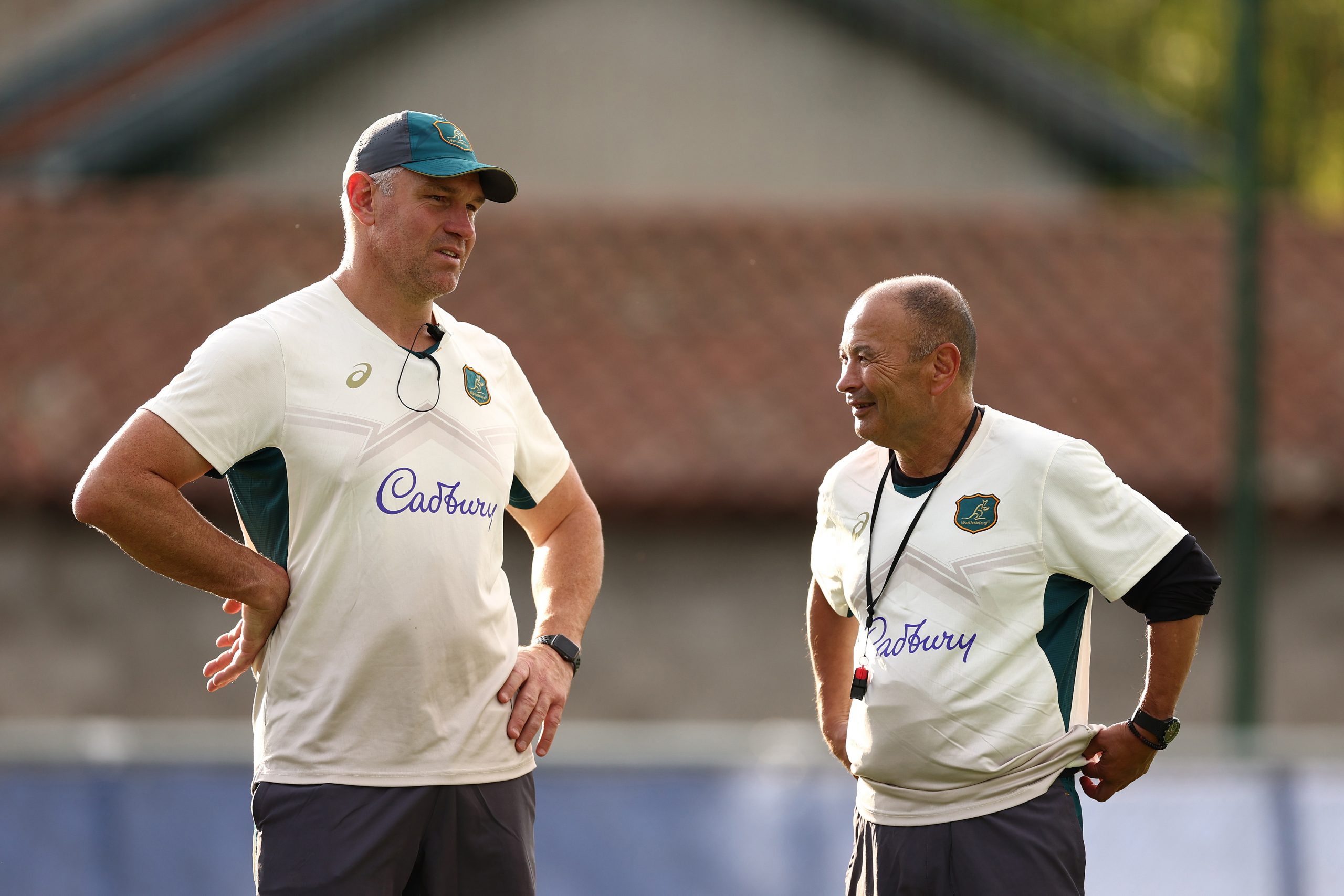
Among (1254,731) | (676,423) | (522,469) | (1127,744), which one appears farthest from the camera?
(676,423)

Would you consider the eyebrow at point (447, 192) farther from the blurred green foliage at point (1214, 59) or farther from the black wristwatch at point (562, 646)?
the blurred green foliage at point (1214, 59)

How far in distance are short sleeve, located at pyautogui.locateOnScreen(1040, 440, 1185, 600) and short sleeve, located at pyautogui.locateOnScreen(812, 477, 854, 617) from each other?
0.47 metres

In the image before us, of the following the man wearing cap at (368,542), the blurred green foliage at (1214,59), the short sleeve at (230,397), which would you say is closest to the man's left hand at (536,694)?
the man wearing cap at (368,542)

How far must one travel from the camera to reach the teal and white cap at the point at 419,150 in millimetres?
3320

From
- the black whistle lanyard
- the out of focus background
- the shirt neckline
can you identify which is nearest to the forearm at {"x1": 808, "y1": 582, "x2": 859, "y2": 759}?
the black whistle lanyard

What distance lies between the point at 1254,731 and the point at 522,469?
6287 millimetres

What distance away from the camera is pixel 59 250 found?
39.8 feet

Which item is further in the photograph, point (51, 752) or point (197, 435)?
point (51, 752)

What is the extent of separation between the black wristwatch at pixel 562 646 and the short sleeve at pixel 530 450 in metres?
0.33

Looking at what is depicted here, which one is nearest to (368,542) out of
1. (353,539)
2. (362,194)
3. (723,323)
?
(353,539)

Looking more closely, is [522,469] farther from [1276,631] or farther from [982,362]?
[1276,631]

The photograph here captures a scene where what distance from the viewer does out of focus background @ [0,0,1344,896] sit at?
6.24 metres

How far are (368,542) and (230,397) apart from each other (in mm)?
402

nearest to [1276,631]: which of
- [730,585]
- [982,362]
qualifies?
[982,362]
